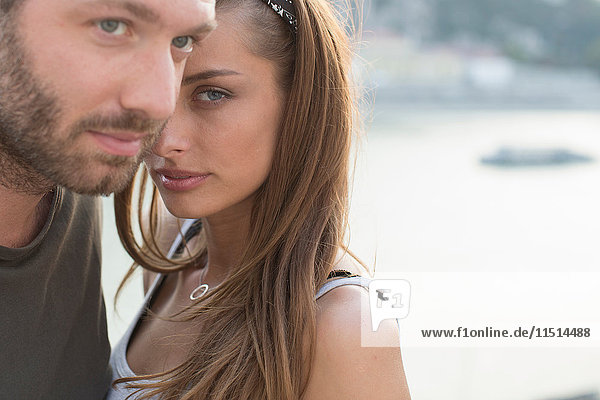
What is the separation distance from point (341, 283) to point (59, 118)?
579 millimetres

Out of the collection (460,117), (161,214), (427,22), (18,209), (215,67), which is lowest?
(18,209)

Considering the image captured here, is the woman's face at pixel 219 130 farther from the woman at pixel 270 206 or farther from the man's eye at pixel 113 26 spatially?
the man's eye at pixel 113 26

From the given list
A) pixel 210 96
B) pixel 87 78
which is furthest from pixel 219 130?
pixel 87 78

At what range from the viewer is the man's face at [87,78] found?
1022 mm

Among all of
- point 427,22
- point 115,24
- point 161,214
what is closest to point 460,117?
point 427,22

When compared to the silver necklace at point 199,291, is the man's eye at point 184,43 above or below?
above

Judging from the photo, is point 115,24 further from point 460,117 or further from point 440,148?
point 460,117

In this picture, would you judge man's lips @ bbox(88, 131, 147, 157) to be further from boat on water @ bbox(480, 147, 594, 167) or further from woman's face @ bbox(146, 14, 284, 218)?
boat on water @ bbox(480, 147, 594, 167)

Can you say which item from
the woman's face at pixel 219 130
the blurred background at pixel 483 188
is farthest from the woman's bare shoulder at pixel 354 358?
the woman's face at pixel 219 130

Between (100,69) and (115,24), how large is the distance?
7 cm

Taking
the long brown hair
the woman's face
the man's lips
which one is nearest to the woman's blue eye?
the woman's face

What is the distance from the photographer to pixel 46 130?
3.51 feet

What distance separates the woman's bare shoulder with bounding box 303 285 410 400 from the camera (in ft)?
3.91

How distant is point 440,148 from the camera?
10477 millimetres
